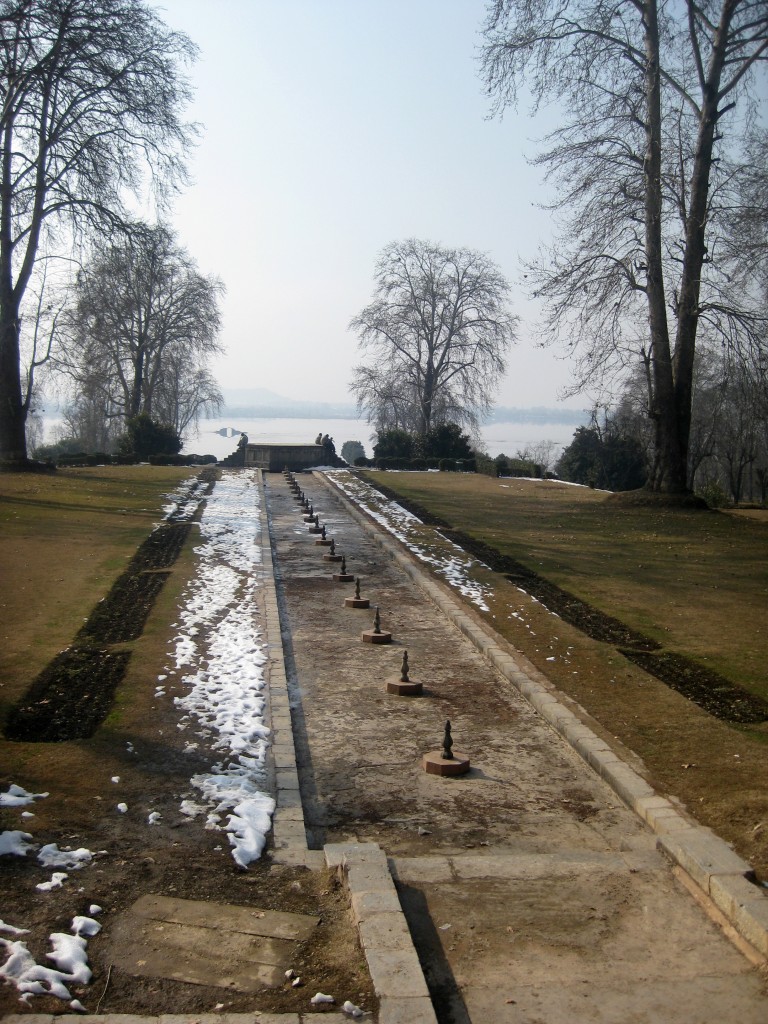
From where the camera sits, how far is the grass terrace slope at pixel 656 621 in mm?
7418

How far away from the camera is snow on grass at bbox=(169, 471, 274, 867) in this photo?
6.61 meters

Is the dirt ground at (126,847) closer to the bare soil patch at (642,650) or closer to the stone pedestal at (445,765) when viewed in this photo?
the stone pedestal at (445,765)

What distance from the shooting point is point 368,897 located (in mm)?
5164

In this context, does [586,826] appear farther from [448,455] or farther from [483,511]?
[448,455]

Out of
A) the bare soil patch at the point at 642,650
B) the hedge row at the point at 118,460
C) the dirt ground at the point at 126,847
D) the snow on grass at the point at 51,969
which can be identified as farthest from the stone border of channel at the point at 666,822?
the hedge row at the point at 118,460

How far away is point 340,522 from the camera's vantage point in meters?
23.3

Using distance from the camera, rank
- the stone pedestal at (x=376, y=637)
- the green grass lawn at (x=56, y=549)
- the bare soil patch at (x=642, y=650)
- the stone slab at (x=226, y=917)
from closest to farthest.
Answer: the stone slab at (x=226, y=917) < the bare soil patch at (x=642, y=650) < the green grass lawn at (x=56, y=549) < the stone pedestal at (x=376, y=637)

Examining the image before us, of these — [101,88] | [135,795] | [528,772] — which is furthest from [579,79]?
[135,795]

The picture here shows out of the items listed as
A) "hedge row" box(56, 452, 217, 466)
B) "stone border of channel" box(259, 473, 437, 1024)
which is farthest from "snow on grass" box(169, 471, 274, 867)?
"hedge row" box(56, 452, 217, 466)

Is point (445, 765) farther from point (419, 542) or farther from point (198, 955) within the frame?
point (419, 542)

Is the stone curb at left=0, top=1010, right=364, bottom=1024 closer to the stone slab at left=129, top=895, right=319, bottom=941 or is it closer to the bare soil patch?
the stone slab at left=129, top=895, right=319, bottom=941

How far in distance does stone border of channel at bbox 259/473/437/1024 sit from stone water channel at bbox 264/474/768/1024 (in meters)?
0.17

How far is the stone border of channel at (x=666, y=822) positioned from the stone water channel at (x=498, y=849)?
0.10 metres

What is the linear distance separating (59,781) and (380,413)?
51273 millimetres
